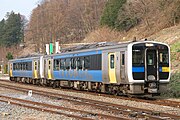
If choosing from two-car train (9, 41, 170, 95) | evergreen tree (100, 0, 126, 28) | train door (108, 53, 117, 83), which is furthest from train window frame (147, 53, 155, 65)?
evergreen tree (100, 0, 126, 28)

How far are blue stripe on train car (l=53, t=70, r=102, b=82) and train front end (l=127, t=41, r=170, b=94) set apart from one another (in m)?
3.49

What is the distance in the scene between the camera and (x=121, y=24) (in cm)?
5938

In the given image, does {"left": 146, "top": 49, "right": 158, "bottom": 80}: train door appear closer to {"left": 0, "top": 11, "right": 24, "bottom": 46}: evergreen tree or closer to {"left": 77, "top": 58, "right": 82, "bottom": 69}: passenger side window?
{"left": 77, "top": 58, "right": 82, "bottom": 69}: passenger side window

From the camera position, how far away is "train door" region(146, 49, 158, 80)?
1691 cm

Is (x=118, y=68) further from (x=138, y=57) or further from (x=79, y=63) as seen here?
(x=79, y=63)

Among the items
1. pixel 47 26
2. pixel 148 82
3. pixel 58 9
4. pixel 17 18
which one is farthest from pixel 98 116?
pixel 17 18

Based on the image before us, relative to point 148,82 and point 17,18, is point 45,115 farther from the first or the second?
point 17,18

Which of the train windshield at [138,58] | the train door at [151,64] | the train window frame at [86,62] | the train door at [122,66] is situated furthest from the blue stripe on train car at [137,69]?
the train window frame at [86,62]

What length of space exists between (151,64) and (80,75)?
653cm

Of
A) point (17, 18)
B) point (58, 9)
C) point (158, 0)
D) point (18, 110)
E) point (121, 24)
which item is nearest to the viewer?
point (18, 110)

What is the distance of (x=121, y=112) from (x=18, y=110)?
13.9ft

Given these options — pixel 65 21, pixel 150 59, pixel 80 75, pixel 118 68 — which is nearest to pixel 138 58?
pixel 150 59

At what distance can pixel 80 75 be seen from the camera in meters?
22.6

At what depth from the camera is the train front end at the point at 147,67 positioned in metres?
16.6
